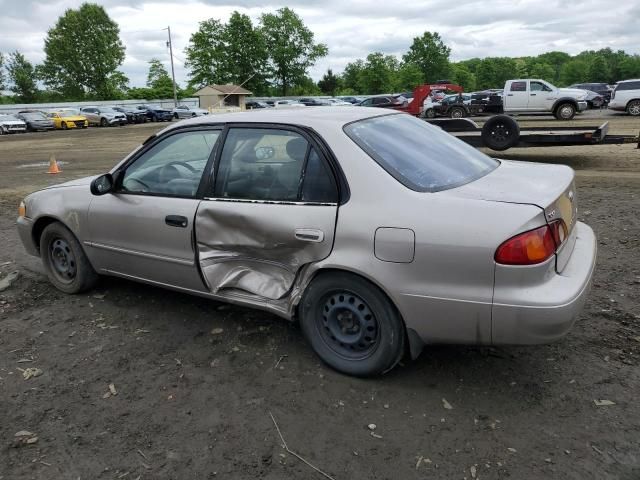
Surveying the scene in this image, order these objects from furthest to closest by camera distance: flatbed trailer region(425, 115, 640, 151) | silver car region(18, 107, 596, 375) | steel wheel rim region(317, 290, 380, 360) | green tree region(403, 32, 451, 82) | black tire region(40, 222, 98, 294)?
1. green tree region(403, 32, 451, 82)
2. flatbed trailer region(425, 115, 640, 151)
3. black tire region(40, 222, 98, 294)
4. steel wheel rim region(317, 290, 380, 360)
5. silver car region(18, 107, 596, 375)

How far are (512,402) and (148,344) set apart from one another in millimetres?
2453

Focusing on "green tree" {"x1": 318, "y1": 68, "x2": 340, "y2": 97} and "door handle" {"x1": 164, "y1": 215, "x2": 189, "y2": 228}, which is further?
"green tree" {"x1": 318, "y1": 68, "x2": 340, "y2": 97}

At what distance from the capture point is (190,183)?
368cm

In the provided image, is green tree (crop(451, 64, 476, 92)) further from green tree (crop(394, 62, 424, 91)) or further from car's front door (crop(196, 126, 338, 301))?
car's front door (crop(196, 126, 338, 301))

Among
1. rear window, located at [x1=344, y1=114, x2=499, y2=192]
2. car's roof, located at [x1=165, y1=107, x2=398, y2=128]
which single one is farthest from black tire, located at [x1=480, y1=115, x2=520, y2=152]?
car's roof, located at [x1=165, y1=107, x2=398, y2=128]

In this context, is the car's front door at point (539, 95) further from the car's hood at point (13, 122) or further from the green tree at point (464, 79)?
the green tree at point (464, 79)

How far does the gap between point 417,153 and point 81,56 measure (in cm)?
9429

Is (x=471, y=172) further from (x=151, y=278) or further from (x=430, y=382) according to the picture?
(x=151, y=278)

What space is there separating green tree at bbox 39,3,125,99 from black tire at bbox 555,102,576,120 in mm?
76633

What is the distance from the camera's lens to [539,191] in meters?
2.93

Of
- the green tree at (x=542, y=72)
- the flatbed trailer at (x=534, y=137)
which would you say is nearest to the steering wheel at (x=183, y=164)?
the flatbed trailer at (x=534, y=137)

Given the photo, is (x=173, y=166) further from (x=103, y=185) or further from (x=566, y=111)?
(x=566, y=111)

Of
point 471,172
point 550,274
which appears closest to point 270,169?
point 471,172

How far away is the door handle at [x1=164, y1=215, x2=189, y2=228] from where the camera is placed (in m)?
3.59
